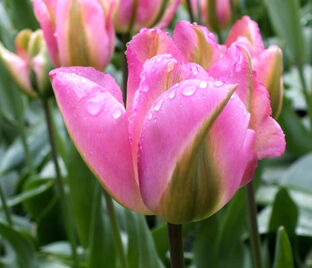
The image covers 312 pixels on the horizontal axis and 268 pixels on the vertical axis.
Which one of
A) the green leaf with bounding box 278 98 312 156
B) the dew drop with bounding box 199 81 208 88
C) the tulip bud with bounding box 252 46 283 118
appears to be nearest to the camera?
the dew drop with bounding box 199 81 208 88

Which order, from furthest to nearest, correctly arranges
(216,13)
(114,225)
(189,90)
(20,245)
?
(216,13)
(20,245)
(114,225)
(189,90)

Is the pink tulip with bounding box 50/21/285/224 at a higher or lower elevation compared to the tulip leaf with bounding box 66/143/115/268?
higher

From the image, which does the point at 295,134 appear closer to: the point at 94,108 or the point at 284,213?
the point at 284,213

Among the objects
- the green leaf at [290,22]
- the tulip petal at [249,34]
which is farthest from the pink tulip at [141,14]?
the green leaf at [290,22]

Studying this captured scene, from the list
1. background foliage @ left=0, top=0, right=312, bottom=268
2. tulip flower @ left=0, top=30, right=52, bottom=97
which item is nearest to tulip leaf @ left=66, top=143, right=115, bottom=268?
background foliage @ left=0, top=0, right=312, bottom=268

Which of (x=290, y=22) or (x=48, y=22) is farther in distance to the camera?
(x=290, y=22)

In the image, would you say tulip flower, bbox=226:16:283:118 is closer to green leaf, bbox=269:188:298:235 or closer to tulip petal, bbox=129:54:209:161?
tulip petal, bbox=129:54:209:161

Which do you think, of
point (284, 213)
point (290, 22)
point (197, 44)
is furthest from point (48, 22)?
point (290, 22)
